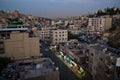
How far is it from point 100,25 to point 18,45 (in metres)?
29.2

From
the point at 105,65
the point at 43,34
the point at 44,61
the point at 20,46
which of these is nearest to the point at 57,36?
the point at 43,34

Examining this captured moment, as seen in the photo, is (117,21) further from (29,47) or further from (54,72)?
(54,72)

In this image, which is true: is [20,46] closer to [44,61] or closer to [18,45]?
[18,45]

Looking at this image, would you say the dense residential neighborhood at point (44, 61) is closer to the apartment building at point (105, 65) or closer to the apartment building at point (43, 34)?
the apartment building at point (105, 65)

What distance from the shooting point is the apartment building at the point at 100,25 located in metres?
36.3

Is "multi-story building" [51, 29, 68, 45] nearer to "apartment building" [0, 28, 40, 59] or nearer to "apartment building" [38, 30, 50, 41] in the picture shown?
"apartment building" [38, 30, 50, 41]

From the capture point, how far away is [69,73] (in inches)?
546

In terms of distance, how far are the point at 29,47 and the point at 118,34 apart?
19.8 metres

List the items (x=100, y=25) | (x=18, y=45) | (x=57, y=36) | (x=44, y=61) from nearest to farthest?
1. (x=44, y=61)
2. (x=18, y=45)
3. (x=57, y=36)
4. (x=100, y=25)

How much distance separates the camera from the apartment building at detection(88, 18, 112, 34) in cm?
3626

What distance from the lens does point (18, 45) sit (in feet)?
41.2

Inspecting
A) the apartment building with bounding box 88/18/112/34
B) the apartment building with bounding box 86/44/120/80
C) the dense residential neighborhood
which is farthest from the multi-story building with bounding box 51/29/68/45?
the apartment building with bounding box 86/44/120/80

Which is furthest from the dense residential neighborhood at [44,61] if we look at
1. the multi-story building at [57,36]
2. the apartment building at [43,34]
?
the apartment building at [43,34]

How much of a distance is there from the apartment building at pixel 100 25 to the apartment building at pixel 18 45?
2686 cm
